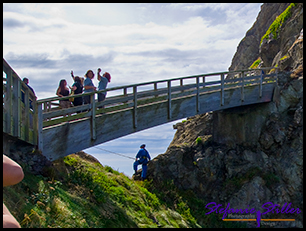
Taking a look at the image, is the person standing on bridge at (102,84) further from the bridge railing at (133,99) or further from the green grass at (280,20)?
the green grass at (280,20)

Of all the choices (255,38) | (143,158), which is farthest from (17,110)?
(255,38)

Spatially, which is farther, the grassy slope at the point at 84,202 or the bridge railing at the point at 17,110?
the bridge railing at the point at 17,110

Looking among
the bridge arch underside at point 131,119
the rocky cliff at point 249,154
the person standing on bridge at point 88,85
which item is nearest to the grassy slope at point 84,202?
the bridge arch underside at point 131,119

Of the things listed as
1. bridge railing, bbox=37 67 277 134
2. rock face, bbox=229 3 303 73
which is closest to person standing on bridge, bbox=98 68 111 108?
bridge railing, bbox=37 67 277 134

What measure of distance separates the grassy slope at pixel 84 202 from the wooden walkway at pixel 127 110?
0.94 metres

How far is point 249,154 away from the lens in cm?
1642

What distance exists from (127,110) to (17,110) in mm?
4583

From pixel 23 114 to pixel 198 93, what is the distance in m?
8.24

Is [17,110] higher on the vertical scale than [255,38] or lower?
lower

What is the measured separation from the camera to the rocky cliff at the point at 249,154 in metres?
15.1

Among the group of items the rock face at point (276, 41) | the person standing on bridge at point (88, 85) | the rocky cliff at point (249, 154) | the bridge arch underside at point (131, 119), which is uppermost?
the rock face at point (276, 41)

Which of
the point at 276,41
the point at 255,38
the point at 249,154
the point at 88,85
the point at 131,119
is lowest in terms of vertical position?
the point at 249,154

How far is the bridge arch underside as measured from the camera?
1035 centimetres

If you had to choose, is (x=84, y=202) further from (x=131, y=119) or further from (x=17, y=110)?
(x=131, y=119)
